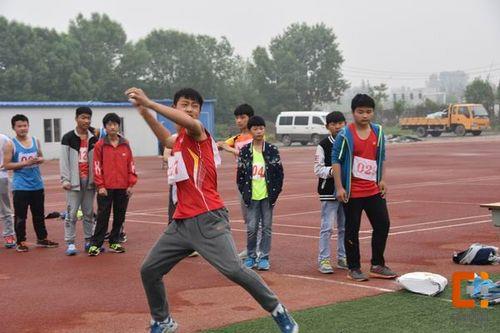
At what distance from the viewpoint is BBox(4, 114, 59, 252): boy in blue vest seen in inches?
417

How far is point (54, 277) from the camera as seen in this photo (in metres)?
8.61

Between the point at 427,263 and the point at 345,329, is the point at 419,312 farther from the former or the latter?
the point at 427,263

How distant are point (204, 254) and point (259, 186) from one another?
330 cm

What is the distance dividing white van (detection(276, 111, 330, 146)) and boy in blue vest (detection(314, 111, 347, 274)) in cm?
4167

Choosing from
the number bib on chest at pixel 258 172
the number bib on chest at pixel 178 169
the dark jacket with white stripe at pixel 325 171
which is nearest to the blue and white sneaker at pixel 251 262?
the number bib on chest at pixel 258 172

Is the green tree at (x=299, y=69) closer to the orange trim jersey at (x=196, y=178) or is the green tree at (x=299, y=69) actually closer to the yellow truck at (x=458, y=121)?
the yellow truck at (x=458, y=121)

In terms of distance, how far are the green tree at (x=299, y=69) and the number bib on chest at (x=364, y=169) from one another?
83.4 meters

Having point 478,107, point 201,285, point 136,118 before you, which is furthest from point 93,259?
point 478,107

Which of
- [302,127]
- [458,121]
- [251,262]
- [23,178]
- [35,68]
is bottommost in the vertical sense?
[251,262]

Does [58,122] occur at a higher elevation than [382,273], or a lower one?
higher

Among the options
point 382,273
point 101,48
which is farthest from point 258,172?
point 101,48

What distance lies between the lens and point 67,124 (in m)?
41.4

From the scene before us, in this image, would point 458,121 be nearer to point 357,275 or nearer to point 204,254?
point 357,275

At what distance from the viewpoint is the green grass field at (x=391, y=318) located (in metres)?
5.91
